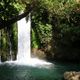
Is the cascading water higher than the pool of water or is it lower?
higher

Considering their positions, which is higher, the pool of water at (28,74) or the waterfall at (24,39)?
the waterfall at (24,39)

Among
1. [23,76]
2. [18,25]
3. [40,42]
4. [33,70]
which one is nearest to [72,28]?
[40,42]

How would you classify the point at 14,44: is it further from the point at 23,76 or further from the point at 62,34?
the point at 23,76

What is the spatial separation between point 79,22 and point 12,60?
5.52 m

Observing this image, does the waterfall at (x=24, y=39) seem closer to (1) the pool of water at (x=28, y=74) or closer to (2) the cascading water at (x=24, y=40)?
(2) the cascading water at (x=24, y=40)

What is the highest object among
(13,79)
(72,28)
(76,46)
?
(72,28)

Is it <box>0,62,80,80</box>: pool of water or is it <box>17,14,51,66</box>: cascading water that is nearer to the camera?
<box>0,62,80,80</box>: pool of water

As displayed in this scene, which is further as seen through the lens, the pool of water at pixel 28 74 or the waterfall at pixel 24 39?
the waterfall at pixel 24 39

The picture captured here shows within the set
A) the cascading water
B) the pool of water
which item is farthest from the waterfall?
the pool of water

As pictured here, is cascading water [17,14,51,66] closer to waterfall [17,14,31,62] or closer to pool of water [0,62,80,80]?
waterfall [17,14,31,62]

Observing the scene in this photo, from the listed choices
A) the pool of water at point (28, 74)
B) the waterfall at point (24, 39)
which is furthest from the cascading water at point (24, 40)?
the pool of water at point (28, 74)

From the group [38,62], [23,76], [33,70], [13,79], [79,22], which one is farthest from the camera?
[79,22]

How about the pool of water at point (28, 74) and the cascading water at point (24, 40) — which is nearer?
the pool of water at point (28, 74)

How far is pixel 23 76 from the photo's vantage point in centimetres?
1281
